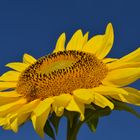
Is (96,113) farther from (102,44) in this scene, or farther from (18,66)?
(18,66)

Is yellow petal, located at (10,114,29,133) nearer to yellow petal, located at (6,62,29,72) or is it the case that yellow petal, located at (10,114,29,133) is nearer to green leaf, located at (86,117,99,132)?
green leaf, located at (86,117,99,132)

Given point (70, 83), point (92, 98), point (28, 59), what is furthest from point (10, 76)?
point (92, 98)

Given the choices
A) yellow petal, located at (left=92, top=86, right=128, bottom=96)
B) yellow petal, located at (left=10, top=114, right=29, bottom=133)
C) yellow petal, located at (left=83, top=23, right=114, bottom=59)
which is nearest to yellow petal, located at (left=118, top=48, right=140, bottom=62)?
yellow petal, located at (left=83, top=23, right=114, bottom=59)

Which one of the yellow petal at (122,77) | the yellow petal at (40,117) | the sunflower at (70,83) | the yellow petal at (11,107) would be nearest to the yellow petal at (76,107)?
the sunflower at (70,83)

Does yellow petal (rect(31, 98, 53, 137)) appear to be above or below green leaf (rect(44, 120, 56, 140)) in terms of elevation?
above

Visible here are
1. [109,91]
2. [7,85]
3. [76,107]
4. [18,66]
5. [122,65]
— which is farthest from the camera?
[18,66]

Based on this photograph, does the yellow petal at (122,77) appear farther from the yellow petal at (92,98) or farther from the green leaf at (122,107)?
the yellow petal at (92,98)

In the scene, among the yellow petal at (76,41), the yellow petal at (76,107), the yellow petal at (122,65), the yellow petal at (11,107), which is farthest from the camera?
the yellow petal at (76,41)
